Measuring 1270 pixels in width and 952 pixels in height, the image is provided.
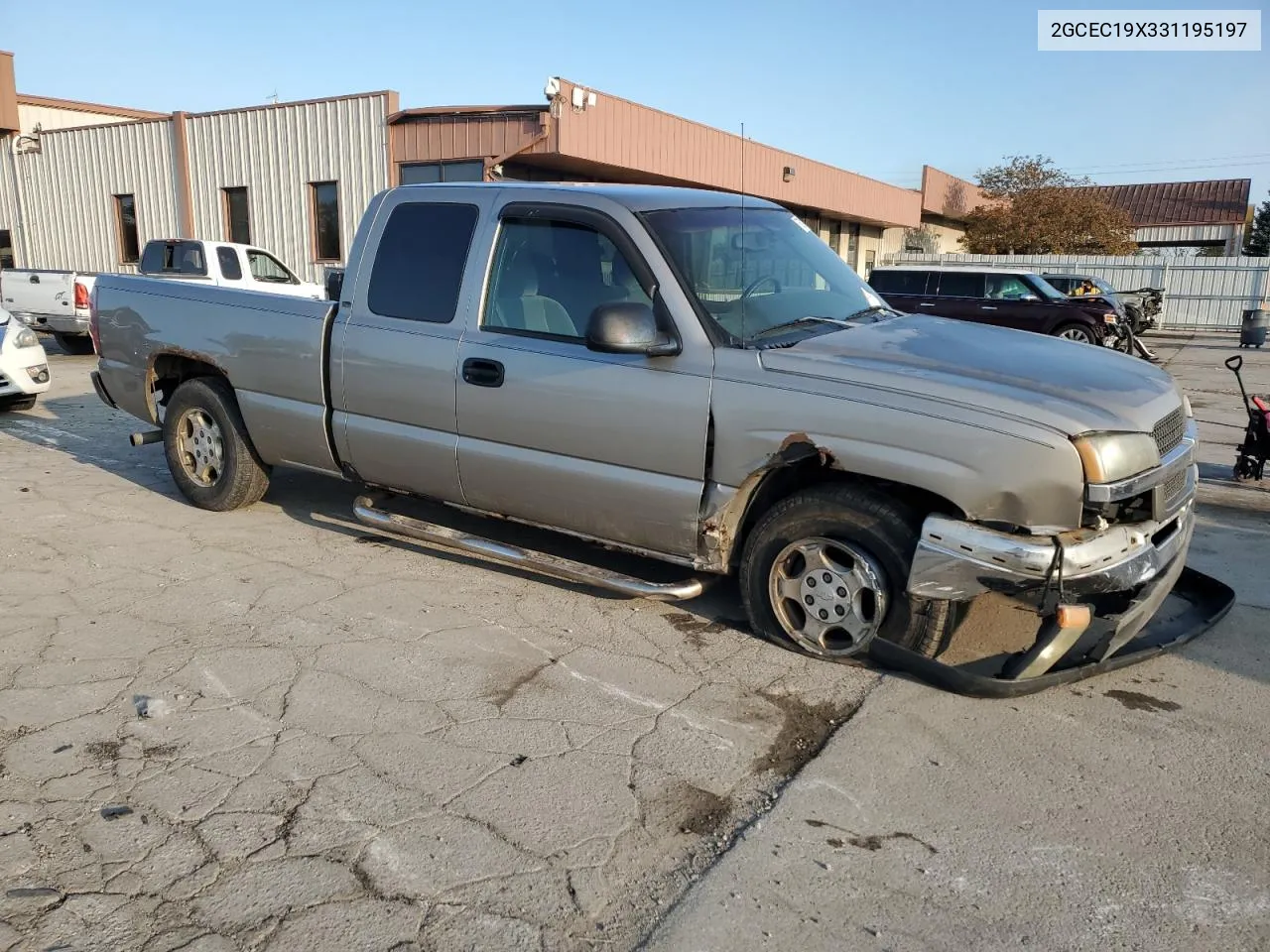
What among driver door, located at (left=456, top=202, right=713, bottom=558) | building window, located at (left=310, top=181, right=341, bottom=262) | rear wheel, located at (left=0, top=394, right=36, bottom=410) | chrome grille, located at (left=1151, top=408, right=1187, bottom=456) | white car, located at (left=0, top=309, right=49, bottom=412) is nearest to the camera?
chrome grille, located at (left=1151, top=408, right=1187, bottom=456)

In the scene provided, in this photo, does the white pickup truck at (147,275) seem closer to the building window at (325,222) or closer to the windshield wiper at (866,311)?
the building window at (325,222)

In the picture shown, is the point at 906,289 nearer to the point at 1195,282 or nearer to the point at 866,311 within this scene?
the point at 866,311

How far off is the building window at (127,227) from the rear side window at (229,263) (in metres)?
9.37

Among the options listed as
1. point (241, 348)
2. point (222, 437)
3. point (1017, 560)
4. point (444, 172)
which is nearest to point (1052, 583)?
point (1017, 560)

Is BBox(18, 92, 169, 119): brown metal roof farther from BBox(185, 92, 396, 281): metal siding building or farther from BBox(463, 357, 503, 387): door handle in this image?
BBox(463, 357, 503, 387): door handle

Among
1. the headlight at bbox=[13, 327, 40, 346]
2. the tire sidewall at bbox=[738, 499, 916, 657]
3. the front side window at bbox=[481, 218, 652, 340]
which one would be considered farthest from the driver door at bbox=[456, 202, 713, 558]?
the headlight at bbox=[13, 327, 40, 346]

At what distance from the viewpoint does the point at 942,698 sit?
3924 mm

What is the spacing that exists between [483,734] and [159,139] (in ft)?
81.2

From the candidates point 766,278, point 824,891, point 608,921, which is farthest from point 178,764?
point 766,278

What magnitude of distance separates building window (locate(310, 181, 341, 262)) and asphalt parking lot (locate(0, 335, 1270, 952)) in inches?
714

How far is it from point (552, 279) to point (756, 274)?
976 millimetres

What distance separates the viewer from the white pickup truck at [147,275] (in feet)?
49.3

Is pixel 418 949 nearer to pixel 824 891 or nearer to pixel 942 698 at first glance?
pixel 824 891

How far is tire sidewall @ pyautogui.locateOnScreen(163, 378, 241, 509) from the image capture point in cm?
617
